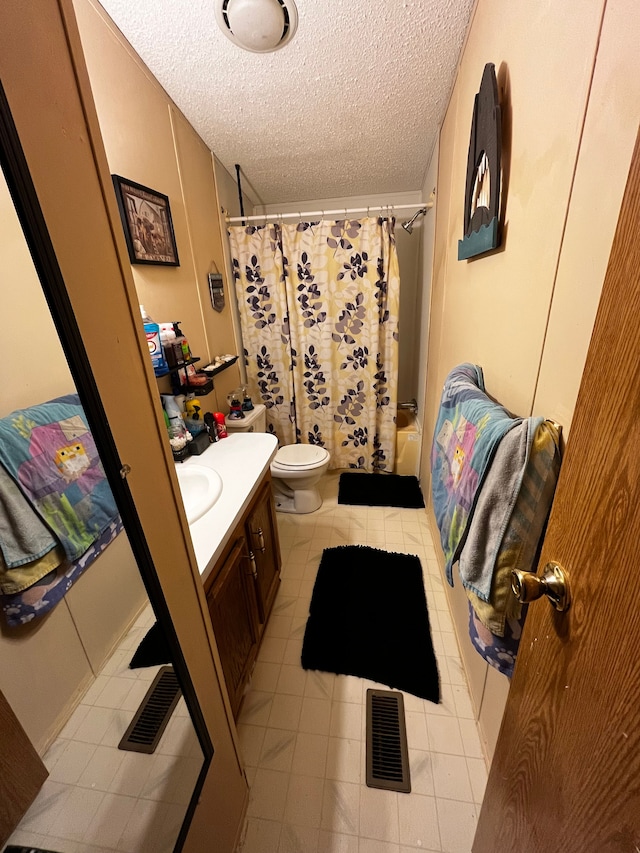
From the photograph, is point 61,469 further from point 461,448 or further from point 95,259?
point 461,448

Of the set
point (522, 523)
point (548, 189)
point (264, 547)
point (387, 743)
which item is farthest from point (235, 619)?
point (548, 189)

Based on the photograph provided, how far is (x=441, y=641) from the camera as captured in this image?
4.91 ft

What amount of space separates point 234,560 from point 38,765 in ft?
2.04

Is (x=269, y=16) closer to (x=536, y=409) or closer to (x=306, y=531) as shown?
(x=536, y=409)

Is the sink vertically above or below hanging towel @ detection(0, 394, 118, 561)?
below

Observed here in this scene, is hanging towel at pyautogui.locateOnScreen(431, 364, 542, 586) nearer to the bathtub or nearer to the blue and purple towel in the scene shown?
the blue and purple towel

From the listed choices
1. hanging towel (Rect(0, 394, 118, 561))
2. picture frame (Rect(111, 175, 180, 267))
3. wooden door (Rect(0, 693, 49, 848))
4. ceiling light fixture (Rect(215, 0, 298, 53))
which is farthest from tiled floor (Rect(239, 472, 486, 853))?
ceiling light fixture (Rect(215, 0, 298, 53))

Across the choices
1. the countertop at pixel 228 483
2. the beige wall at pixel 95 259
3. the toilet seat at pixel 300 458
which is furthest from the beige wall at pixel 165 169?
the beige wall at pixel 95 259

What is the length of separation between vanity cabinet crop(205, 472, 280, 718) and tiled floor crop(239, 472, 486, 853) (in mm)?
139

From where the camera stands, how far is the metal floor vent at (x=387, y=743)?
1081mm

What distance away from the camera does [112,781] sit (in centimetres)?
56

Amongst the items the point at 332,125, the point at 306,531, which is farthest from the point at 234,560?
the point at 332,125

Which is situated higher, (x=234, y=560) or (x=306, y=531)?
(x=234, y=560)

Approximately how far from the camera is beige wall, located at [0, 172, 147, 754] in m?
0.43
